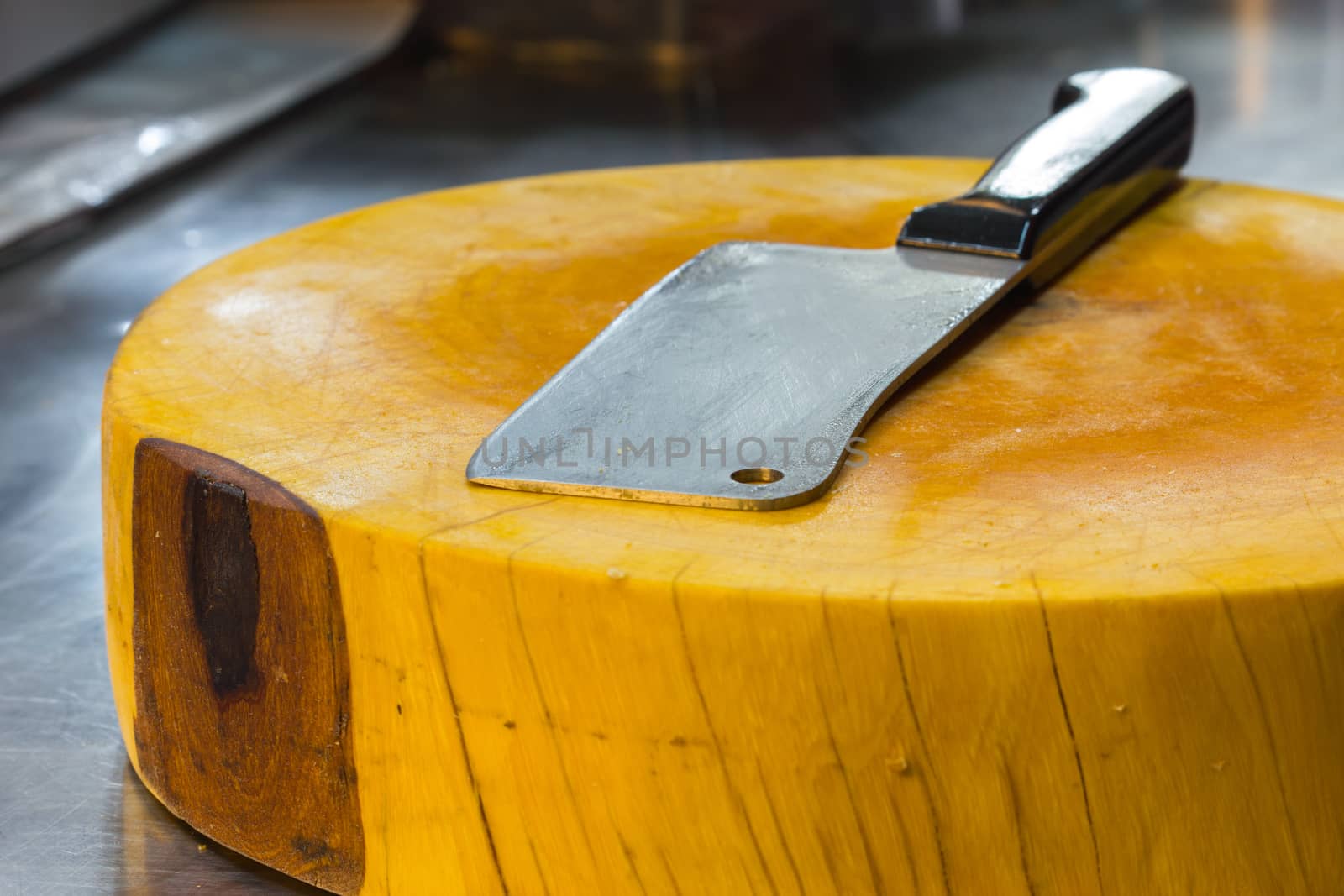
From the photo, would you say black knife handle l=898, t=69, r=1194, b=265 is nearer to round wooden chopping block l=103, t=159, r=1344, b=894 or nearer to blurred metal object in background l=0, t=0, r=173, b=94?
round wooden chopping block l=103, t=159, r=1344, b=894

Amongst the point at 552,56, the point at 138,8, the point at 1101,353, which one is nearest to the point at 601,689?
the point at 1101,353

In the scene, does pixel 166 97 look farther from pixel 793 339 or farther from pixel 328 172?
pixel 793 339

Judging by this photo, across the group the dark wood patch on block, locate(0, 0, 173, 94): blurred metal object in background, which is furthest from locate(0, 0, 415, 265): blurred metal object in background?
the dark wood patch on block

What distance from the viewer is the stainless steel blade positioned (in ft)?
2.31

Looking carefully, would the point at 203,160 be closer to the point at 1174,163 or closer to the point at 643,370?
the point at 1174,163

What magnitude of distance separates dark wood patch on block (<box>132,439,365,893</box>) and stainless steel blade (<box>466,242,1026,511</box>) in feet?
0.34

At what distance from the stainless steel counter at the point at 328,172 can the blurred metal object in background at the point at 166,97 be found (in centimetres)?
6

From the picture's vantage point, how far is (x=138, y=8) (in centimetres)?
367

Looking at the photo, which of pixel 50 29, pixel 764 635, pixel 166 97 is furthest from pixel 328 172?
pixel 764 635

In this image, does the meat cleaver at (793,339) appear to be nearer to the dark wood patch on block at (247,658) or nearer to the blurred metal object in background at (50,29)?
the dark wood patch on block at (247,658)

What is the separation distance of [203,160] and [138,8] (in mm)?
1197

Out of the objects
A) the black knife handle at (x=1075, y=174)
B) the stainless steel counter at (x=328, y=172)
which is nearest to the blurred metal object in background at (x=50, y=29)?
the stainless steel counter at (x=328, y=172)

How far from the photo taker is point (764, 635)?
2.03 feet

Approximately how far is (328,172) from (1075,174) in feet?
6.12
